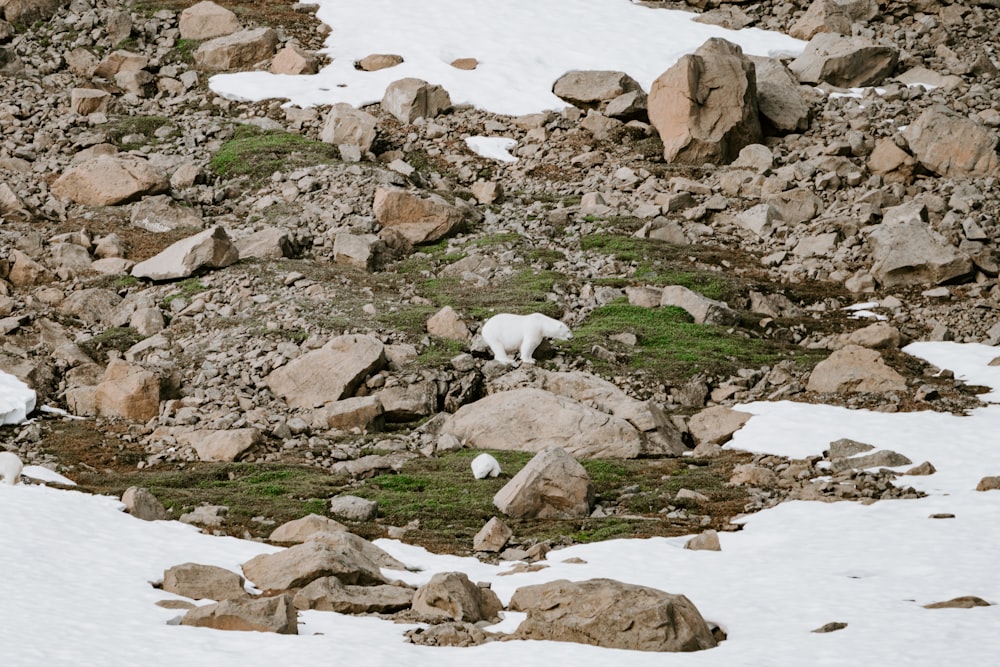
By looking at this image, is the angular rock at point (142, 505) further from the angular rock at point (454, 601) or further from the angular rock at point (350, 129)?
the angular rock at point (350, 129)

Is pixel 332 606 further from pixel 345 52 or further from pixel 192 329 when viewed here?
pixel 345 52

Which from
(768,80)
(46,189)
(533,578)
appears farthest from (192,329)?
(768,80)

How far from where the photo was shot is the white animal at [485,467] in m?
19.2

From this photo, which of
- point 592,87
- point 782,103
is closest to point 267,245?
point 592,87

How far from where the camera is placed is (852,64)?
4209 cm

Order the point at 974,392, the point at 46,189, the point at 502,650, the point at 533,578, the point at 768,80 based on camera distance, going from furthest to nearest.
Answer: the point at 768,80 < the point at 46,189 < the point at 974,392 < the point at 533,578 < the point at 502,650

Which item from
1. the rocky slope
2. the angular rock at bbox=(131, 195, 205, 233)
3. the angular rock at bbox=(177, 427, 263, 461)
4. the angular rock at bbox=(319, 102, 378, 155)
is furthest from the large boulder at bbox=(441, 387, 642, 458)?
the angular rock at bbox=(319, 102, 378, 155)

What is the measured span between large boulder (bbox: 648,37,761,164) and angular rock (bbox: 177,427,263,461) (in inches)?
886

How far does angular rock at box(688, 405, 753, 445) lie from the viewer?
21.9m

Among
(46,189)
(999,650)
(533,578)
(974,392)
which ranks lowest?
(46,189)

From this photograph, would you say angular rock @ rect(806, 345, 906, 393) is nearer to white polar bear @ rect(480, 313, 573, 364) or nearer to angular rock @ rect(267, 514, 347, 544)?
white polar bear @ rect(480, 313, 573, 364)

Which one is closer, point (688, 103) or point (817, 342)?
point (817, 342)

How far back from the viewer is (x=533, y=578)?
45.9ft

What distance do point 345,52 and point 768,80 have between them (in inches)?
712
